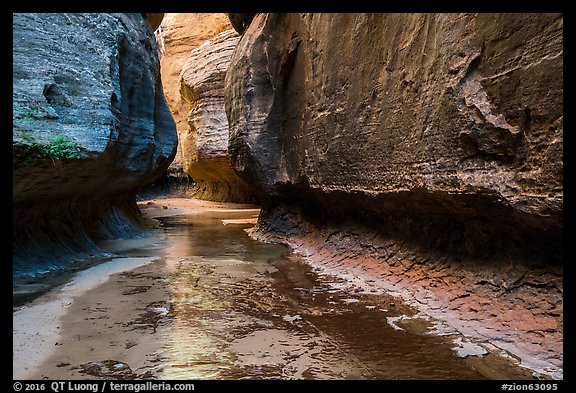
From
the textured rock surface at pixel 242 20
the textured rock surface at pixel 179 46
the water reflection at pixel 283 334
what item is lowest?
the water reflection at pixel 283 334

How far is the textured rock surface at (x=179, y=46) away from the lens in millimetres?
30078

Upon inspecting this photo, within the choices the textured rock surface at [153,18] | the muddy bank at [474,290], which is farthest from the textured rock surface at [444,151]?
the textured rock surface at [153,18]

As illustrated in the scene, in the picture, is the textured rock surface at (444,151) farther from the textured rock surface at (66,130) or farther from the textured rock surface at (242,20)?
the textured rock surface at (242,20)

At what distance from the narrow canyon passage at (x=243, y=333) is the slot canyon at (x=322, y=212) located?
0.9 inches

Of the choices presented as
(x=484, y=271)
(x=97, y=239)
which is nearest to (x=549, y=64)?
(x=484, y=271)

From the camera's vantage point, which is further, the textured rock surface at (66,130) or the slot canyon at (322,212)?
the textured rock surface at (66,130)

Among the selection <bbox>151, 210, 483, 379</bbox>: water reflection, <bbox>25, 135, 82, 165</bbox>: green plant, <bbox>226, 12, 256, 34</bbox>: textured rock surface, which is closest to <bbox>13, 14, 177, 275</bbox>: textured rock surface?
<bbox>25, 135, 82, 165</bbox>: green plant

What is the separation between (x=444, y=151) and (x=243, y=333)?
248cm

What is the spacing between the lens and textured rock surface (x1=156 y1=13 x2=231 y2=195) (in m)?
30.1

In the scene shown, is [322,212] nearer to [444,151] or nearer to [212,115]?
[444,151]

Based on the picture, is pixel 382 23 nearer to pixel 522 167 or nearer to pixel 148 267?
pixel 522 167

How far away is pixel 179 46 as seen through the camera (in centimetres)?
3234

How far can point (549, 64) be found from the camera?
297 cm

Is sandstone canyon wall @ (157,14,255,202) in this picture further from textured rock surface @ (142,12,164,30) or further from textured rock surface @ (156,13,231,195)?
textured rock surface @ (142,12,164,30)
